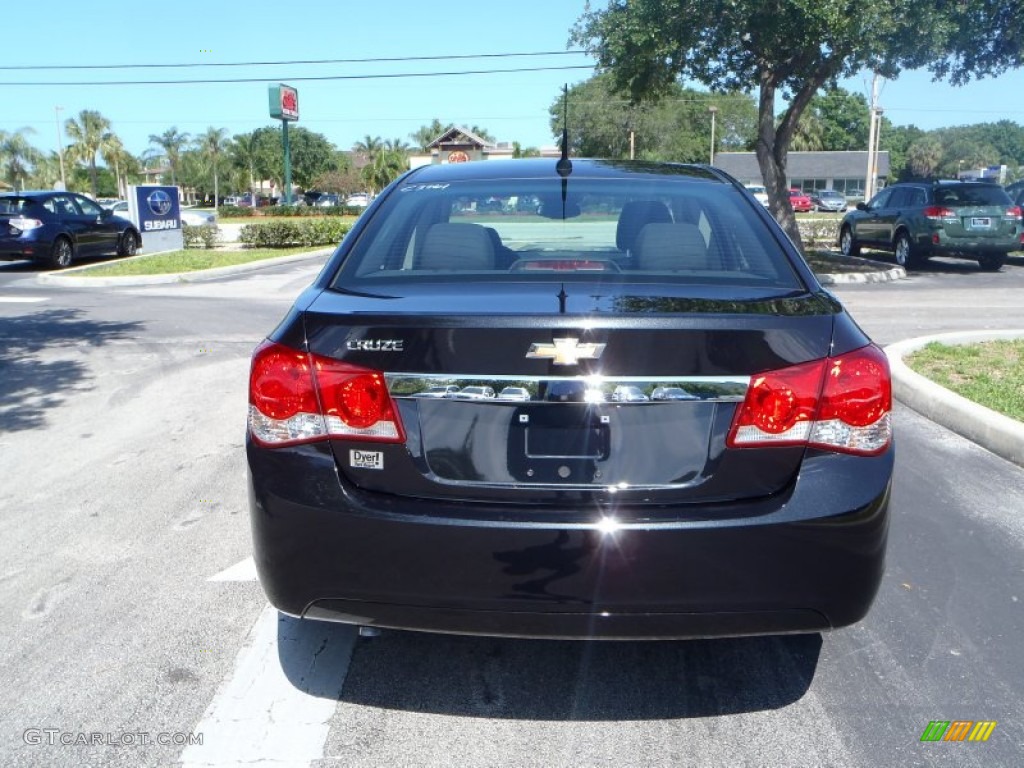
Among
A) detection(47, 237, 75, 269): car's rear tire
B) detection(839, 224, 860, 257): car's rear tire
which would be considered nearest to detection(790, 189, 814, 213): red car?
detection(839, 224, 860, 257): car's rear tire

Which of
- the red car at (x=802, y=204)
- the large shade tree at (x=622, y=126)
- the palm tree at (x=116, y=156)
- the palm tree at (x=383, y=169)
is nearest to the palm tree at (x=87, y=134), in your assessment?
the palm tree at (x=116, y=156)

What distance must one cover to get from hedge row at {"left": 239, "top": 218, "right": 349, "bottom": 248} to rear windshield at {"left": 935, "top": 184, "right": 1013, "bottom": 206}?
49.2 ft

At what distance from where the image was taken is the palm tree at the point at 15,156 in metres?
82.6

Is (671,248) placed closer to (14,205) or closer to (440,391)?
(440,391)

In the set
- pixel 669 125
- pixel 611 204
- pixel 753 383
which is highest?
pixel 669 125

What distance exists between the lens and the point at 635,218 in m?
3.69

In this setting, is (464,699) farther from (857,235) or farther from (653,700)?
(857,235)

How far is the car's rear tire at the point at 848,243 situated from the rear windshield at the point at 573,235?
18792mm

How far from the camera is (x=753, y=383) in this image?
2510mm

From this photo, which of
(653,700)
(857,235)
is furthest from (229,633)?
(857,235)

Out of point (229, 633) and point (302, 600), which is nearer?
point (302, 600)

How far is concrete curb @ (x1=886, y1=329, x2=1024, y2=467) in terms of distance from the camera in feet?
18.3

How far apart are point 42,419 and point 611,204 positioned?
4711 mm

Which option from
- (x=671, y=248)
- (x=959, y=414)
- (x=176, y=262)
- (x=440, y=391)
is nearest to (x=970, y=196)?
(x=959, y=414)
